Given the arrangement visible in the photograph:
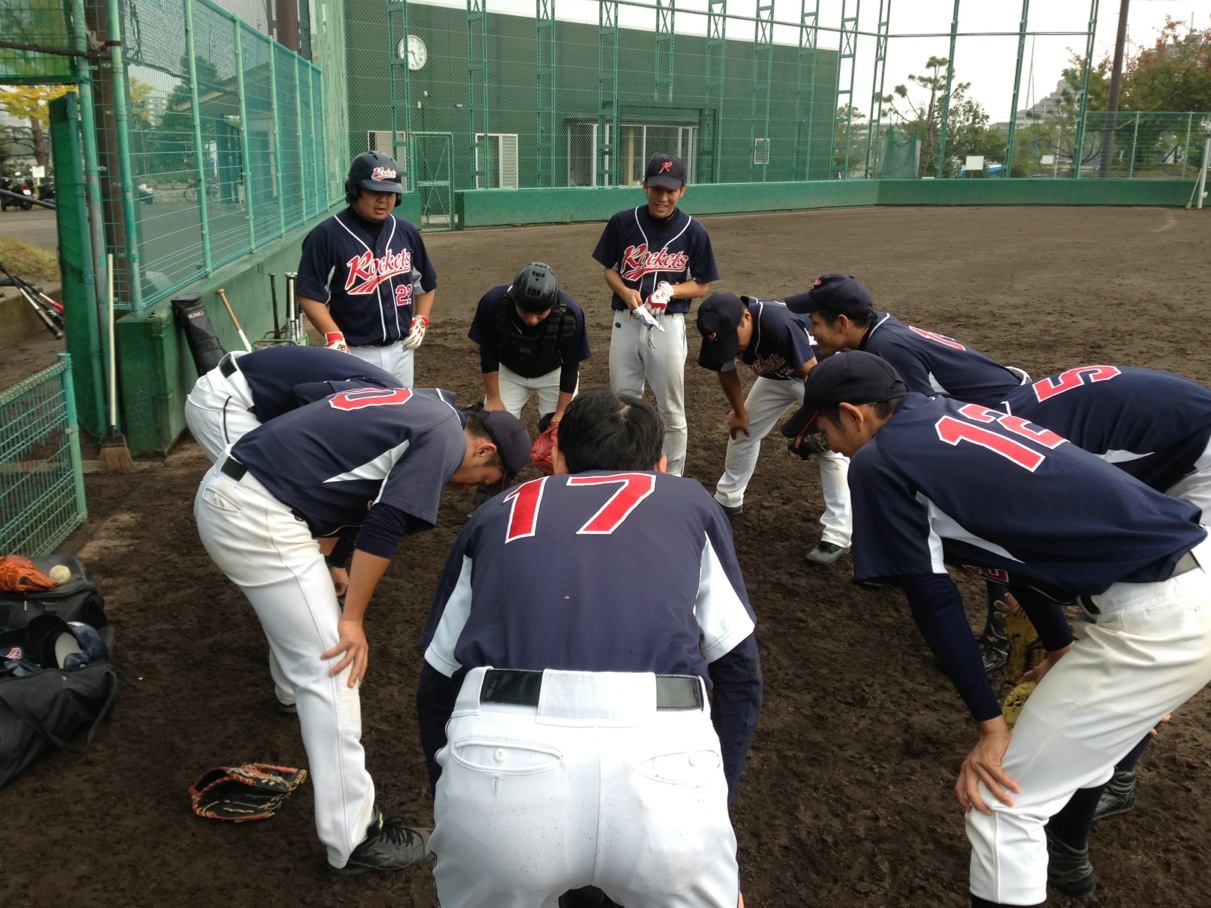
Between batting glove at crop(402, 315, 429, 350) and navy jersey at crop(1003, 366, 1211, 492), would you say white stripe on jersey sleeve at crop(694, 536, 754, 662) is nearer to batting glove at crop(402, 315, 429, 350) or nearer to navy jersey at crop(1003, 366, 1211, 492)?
navy jersey at crop(1003, 366, 1211, 492)

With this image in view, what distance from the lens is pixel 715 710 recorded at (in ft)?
8.19

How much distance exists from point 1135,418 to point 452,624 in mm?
2634

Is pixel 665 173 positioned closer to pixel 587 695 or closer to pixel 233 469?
pixel 233 469

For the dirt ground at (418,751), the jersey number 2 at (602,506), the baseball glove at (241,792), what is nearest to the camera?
the jersey number 2 at (602,506)

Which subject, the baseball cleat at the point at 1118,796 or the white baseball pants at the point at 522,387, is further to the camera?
the white baseball pants at the point at 522,387

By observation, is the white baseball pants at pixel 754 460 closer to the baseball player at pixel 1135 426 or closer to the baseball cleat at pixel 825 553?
the baseball cleat at pixel 825 553

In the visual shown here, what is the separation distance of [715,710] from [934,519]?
2.58ft

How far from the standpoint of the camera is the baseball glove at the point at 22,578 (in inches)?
165

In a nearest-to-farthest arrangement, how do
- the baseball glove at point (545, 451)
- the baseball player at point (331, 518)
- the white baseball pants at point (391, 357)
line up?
1. the baseball player at point (331, 518)
2. the baseball glove at point (545, 451)
3. the white baseball pants at point (391, 357)

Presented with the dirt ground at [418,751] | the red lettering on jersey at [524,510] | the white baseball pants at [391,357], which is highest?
the red lettering on jersey at [524,510]

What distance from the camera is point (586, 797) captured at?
1.91 metres

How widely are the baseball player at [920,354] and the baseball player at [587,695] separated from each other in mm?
2380

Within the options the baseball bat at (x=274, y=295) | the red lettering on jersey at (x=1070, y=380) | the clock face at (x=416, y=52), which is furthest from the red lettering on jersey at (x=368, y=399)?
the clock face at (x=416, y=52)

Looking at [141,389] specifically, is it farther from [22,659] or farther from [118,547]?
[22,659]
